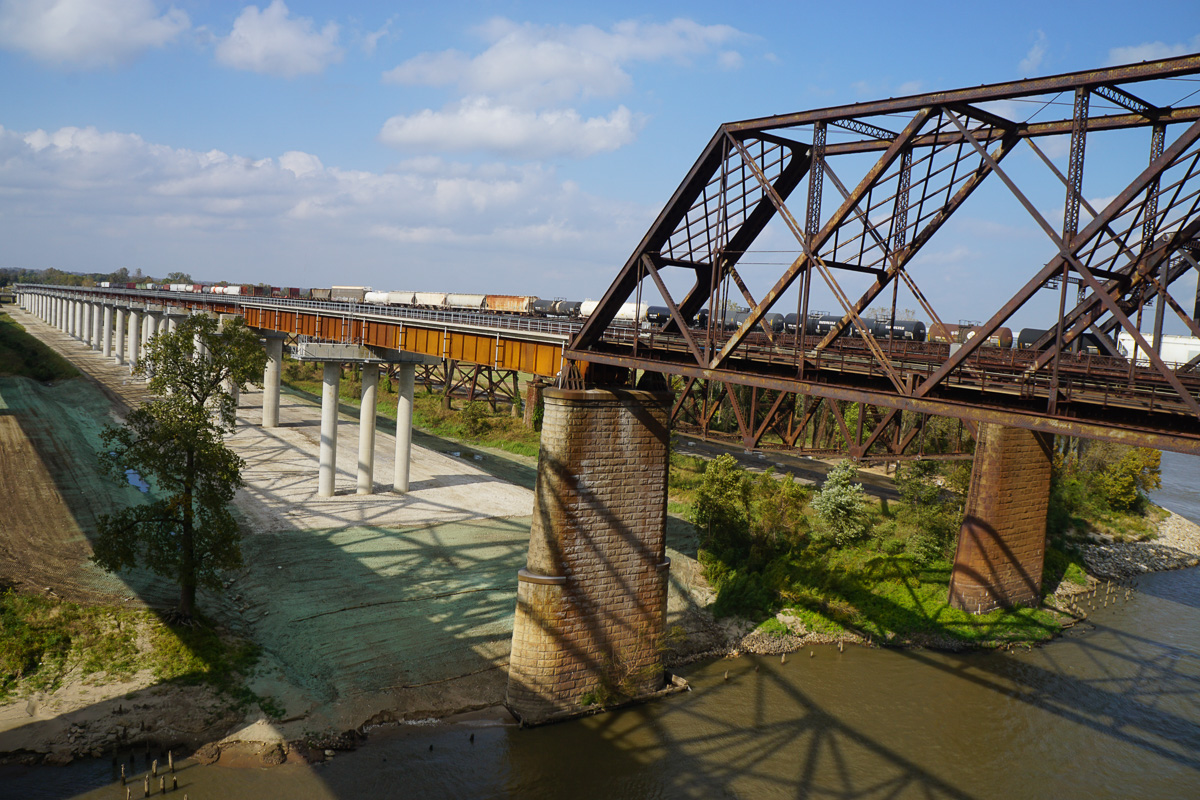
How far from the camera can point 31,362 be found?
62812 mm

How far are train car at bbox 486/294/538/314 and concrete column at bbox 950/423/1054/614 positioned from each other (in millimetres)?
39773

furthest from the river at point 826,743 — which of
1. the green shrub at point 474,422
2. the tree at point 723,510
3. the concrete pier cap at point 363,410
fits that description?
the green shrub at point 474,422

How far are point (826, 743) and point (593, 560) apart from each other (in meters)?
6.60

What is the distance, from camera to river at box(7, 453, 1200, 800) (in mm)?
14602

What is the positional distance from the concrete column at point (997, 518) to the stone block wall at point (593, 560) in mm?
11930

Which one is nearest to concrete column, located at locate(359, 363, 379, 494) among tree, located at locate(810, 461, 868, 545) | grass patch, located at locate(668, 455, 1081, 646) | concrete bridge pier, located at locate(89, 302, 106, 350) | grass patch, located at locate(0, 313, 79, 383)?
grass patch, located at locate(668, 455, 1081, 646)

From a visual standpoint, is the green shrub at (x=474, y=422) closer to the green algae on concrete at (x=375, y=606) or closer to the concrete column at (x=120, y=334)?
the green algae on concrete at (x=375, y=606)

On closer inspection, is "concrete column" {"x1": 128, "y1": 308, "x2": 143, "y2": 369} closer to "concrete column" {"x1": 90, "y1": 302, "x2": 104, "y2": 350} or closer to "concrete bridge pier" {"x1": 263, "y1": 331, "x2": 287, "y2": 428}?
"concrete column" {"x1": 90, "y1": 302, "x2": 104, "y2": 350}

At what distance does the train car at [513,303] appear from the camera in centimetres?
6084

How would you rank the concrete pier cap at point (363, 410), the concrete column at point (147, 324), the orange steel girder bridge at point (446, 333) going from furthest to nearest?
the concrete column at point (147, 324)
the concrete pier cap at point (363, 410)
the orange steel girder bridge at point (446, 333)

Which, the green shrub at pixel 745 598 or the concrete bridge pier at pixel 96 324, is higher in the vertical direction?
the concrete bridge pier at pixel 96 324

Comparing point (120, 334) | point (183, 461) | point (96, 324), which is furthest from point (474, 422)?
point (96, 324)

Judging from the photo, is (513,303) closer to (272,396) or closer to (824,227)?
(272,396)

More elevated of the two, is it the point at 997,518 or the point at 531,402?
the point at 531,402
